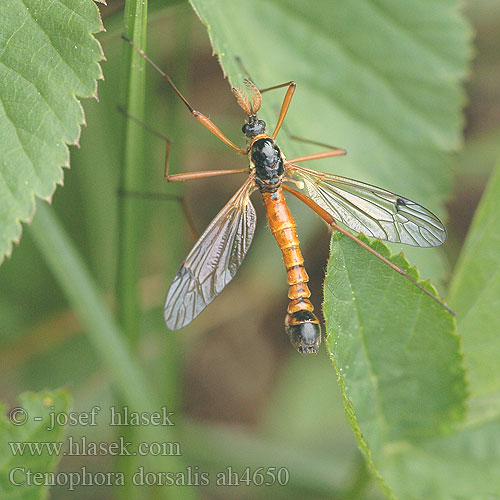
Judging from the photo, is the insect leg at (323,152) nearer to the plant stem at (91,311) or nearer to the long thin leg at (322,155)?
the long thin leg at (322,155)

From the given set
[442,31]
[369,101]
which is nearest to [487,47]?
[442,31]

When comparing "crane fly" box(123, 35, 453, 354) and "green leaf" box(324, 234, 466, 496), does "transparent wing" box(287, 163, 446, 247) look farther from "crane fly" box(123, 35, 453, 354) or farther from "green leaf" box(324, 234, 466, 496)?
"green leaf" box(324, 234, 466, 496)

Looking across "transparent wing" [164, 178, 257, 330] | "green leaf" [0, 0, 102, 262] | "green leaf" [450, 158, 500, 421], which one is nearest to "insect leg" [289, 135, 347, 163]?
"transparent wing" [164, 178, 257, 330]

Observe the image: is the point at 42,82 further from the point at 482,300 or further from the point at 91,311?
the point at 482,300

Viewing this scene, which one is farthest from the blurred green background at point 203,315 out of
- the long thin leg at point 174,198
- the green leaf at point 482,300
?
the green leaf at point 482,300

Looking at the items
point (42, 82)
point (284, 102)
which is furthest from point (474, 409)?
point (42, 82)

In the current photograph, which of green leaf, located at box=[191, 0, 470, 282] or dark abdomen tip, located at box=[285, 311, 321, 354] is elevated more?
green leaf, located at box=[191, 0, 470, 282]

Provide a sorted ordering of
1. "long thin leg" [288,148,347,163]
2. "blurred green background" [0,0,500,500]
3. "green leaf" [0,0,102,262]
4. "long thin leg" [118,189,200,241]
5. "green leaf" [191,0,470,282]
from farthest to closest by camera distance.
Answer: "blurred green background" [0,0,500,500] < "green leaf" [191,0,470,282] < "long thin leg" [118,189,200,241] < "long thin leg" [288,148,347,163] < "green leaf" [0,0,102,262]
